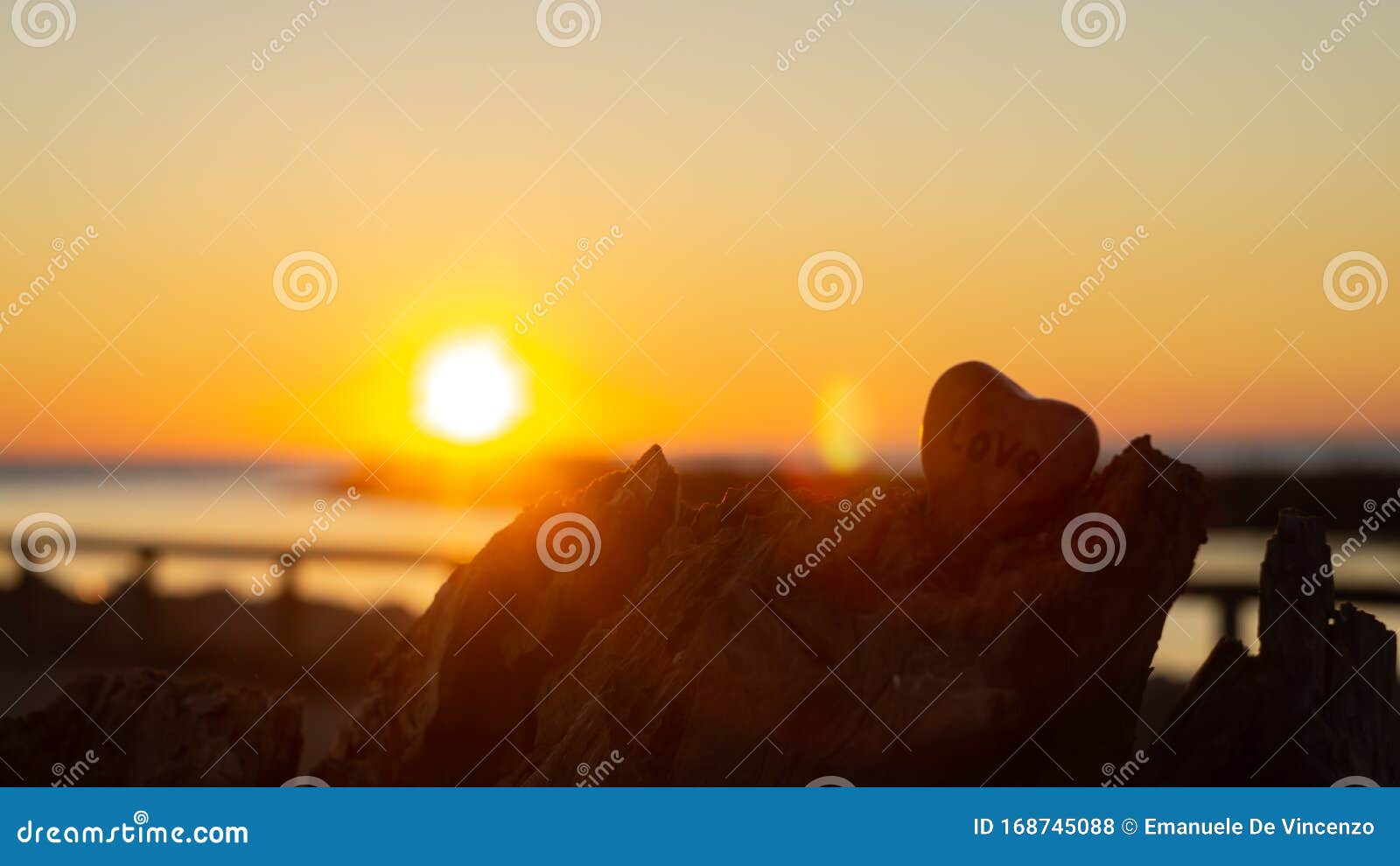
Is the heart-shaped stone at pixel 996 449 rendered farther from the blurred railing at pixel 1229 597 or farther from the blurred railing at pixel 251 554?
the blurred railing at pixel 251 554

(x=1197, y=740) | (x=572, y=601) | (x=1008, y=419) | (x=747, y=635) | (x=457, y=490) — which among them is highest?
(x=1008, y=419)

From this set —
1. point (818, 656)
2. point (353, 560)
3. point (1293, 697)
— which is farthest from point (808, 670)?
point (353, 560)

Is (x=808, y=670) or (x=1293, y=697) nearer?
(x=808, y=670)

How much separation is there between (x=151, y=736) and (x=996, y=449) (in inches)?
195

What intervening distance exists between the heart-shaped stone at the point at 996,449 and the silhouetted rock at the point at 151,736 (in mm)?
4055

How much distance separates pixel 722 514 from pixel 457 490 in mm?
12930

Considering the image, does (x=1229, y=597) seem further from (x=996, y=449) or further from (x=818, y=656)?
(x=818, y=656)

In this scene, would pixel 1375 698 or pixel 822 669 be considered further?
pixel 1375 698

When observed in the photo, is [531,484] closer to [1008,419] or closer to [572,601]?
[572,601]

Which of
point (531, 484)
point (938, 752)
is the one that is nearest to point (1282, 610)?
point (938, 752)

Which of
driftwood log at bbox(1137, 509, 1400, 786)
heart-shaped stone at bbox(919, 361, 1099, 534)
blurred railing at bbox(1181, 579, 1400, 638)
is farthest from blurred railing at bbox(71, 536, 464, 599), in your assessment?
driftwood log at bbox(1137, 509, 1400, 786)

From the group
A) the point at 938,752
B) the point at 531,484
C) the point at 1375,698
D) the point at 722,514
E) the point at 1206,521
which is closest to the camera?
the point at 938,752

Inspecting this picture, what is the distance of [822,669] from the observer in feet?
19.8

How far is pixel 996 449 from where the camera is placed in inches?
243
